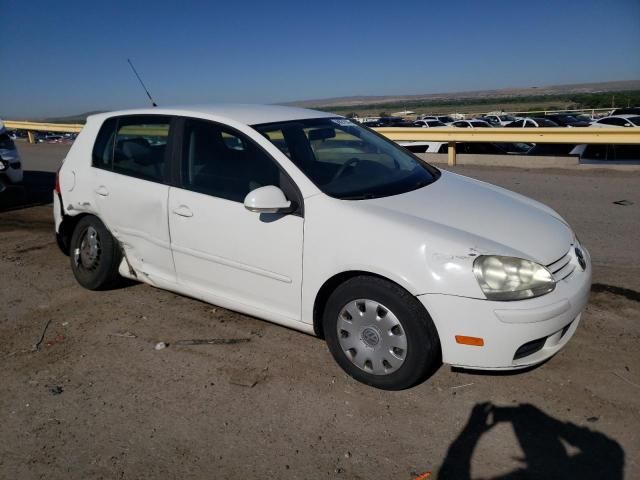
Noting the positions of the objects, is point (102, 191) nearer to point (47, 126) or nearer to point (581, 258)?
point (581, 258)

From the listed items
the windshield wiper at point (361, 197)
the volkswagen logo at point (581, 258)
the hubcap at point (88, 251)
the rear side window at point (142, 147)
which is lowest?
the hubcap at point (88, 251)

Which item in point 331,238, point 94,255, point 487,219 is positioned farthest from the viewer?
point 94,255

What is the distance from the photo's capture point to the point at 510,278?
2859 millimetres

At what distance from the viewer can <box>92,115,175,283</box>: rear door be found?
4.05 metres

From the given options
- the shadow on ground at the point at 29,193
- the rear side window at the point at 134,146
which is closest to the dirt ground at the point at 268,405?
the rear side window at the point at 134,146

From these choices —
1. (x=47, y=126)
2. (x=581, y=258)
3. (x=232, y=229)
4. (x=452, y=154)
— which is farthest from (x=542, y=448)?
(x=47, y=126)

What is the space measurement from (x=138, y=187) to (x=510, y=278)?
2.76 metres

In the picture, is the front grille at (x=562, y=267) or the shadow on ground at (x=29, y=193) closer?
the front grille at (x=562, y=267)

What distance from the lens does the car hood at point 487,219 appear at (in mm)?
3010

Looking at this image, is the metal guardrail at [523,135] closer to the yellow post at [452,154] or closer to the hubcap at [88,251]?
the yellow post at [452,154]

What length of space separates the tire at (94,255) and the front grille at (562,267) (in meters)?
3.25

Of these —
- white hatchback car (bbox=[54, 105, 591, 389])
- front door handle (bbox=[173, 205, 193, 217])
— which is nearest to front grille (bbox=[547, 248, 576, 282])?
white hatchback car (bbox=[54, 105, 591, 389])

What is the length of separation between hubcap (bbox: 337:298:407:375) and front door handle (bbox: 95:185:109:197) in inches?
92.0

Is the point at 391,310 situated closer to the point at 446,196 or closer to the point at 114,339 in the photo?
the point at 446,196
